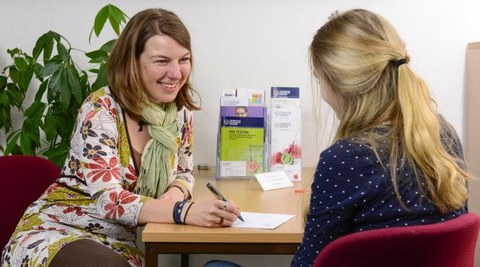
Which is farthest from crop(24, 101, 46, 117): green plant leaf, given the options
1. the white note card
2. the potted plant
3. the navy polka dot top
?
the navy polka dot top

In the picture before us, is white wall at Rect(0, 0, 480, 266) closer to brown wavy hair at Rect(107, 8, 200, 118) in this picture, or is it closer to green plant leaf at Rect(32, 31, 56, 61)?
green plant leaf at Rect(32, 31, 56, 61)

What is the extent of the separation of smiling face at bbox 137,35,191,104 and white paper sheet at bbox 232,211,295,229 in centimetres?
46

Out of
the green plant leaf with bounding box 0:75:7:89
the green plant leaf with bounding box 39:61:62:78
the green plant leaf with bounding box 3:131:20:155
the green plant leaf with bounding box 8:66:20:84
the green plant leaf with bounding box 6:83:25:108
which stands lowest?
the green plant leaf with bounding box 3:131:20:155

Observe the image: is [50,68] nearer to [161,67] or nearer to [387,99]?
[161,67]

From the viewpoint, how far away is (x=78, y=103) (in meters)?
2.40

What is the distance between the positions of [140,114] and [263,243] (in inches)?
23.5

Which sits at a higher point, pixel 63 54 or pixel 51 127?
pixel 63 54

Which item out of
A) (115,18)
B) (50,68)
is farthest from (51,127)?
(115,18)

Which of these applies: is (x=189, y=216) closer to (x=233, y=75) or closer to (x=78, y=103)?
(x=78, y=103)

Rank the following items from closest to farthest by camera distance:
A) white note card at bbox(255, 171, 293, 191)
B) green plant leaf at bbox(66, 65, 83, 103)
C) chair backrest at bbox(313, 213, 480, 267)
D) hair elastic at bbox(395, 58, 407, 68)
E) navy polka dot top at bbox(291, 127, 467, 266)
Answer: chair backrest at bbox(313, 213, 480, 267)
navy polka dot top at bbox(291, 127, 467, 266)
hair elastic at bbox(395, 58, 407, 68)
white note card at bbox(255, 171, 293, 191)
green plant leaf at bbox(66, 65, 83, 103)

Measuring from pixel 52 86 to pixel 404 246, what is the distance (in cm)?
155

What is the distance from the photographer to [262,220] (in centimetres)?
177

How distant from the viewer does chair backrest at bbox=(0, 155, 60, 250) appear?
6.84 feet

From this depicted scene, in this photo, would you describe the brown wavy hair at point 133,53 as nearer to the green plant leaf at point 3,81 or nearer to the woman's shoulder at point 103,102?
the woman's shoulder at point 103,102
